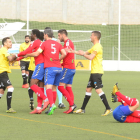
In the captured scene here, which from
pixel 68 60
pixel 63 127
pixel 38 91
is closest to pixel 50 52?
pixel 68 60

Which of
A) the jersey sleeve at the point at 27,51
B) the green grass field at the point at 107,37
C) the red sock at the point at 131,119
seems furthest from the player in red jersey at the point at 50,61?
the green grass field at the point at 107,37

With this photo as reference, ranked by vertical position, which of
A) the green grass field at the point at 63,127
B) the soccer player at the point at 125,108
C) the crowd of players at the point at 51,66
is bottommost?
the green grass field at the point at 63,127

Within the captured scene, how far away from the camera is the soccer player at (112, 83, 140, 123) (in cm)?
717

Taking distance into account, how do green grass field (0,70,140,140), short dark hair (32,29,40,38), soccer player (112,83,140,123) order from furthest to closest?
1. short dark hair (32,29,40,38)
2. soccer player (112,83,140,123)
3. green grass field (0,70,140,140)

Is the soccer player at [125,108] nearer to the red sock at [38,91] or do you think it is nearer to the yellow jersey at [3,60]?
the red sock at [38,91]


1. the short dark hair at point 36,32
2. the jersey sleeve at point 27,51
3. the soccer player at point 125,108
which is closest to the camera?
the soccer player at point 125,108

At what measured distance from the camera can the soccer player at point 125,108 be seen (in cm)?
717

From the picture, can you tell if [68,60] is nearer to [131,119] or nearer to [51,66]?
[51,66]

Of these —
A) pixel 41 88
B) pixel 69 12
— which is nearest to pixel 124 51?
pixel 69 12

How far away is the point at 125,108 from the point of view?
284 inches

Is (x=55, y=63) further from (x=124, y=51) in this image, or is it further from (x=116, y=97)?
(x=124, y=51)

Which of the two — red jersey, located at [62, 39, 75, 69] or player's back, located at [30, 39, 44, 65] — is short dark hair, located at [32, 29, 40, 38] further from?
red jersey, located at [62, 39, 75, 69]

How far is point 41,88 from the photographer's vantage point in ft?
30.0

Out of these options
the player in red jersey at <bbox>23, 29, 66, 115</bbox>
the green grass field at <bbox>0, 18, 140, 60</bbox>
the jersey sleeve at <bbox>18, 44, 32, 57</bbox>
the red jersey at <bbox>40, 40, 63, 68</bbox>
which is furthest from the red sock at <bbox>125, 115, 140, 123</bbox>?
the green grass field at <bbox>0, 18, 140, 60</bbox>
